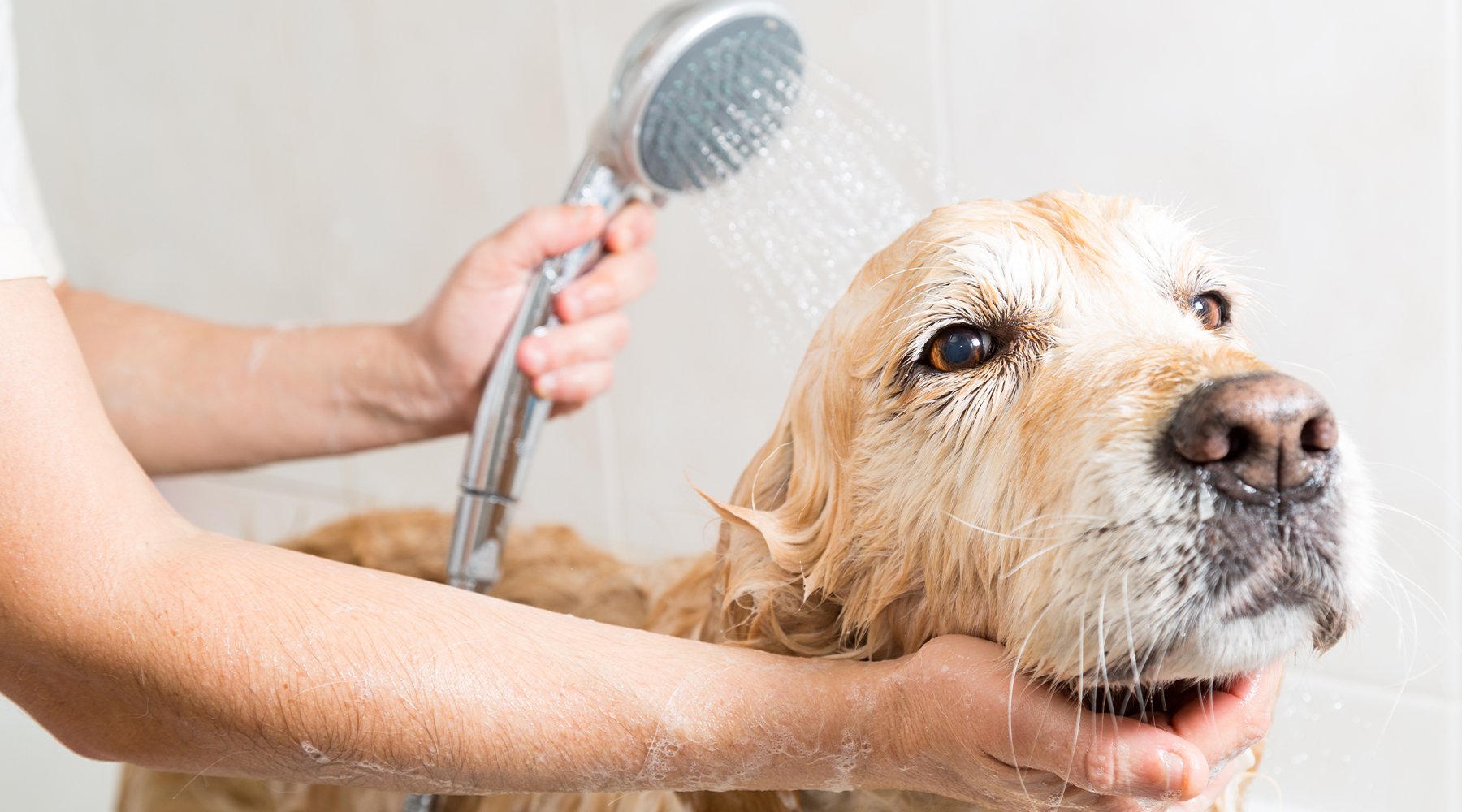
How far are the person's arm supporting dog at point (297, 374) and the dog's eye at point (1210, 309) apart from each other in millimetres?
601

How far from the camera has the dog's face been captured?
0.63 metres

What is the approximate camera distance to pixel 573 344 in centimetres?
126

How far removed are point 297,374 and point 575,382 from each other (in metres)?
0.37

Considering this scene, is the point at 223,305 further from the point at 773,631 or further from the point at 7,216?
the point at 773,631

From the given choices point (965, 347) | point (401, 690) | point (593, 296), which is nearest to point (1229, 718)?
point (965, 347)

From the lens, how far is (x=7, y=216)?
845 millimetres

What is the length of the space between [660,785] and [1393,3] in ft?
3.09

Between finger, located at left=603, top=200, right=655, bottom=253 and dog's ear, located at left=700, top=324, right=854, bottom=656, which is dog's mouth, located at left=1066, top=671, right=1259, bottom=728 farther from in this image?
finger, located at left=603, top=200, right=655, bottom=253

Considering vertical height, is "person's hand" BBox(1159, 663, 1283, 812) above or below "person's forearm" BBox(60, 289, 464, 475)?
below

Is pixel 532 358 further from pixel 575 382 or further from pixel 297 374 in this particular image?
pixel 297 374

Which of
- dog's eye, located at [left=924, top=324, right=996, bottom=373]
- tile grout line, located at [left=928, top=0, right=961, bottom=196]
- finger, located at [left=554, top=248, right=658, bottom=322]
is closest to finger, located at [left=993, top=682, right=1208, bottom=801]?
dog's eye, located at [left=924, top=324, right=996, bottom=373]

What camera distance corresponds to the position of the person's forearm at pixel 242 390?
4.65 ft

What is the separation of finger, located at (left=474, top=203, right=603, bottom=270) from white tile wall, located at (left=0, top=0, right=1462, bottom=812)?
0.24 metres

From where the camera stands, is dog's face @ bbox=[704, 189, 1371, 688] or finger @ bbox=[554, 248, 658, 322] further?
finger @ bbox=[554, 248, 658, 322]
